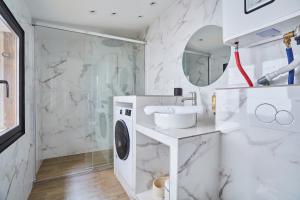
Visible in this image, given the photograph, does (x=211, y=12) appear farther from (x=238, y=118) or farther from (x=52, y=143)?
(x=52, y=143)

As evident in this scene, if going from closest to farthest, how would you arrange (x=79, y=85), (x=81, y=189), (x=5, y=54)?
(x=5, y=54)
(x=81, y=189)
(x=79, y=85)

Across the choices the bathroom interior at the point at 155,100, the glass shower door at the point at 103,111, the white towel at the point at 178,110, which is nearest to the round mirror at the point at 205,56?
the bathroom interior at the point at 155,100

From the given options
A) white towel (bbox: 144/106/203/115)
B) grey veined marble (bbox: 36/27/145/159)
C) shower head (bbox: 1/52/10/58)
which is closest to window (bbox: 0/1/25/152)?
shower head (bbox: 1/52/10/58)

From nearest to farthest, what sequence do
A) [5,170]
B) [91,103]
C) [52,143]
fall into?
1. [5,170]
2. [91,103]
3. [52,143]

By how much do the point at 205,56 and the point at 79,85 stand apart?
231 cm

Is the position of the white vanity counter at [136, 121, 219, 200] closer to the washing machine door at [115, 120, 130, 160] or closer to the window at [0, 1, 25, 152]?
the washing machine door at [115, 120, 130, 160]

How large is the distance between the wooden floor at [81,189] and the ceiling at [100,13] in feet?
7.44

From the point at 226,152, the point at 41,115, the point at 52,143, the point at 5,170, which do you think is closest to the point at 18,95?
the point at 5,170

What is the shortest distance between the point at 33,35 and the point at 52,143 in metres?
1.79

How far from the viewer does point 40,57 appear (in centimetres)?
259

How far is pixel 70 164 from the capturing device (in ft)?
8.34

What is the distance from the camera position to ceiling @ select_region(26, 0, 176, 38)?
77.5 inches

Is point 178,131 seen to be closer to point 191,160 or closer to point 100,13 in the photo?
point 191,160

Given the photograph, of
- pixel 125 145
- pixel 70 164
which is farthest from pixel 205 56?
pixel 70 164
